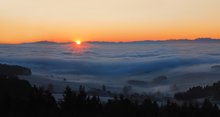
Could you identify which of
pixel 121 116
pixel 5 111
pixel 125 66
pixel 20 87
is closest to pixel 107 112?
pixel 121 116

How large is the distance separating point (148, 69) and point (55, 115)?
12045 cm

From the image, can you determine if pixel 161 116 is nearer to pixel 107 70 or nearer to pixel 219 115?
pixel 219 115

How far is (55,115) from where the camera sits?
54.7ft

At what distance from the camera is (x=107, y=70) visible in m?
139

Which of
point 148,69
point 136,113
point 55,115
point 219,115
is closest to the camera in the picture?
point 55,115

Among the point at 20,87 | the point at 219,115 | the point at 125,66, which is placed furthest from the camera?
the point at 125,66

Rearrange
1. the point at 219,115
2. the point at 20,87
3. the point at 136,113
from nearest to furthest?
the point at 136,113 → the point at 219,115 → the point at 20,87

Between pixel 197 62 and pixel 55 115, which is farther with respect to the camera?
pixel 197 62

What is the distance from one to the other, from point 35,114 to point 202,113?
5.67 m

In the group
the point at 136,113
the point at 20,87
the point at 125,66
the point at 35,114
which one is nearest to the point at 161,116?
the point at 136,113

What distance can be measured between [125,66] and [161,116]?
130m

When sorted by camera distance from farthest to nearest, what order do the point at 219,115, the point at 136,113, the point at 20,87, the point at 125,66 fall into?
the point at 125,66 < the point at 20,87 < the point at 219,115 < the point at 136,113

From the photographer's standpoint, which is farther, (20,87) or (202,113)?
(20,87)

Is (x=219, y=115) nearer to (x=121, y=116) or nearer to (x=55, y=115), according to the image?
(x=121, y=116)
